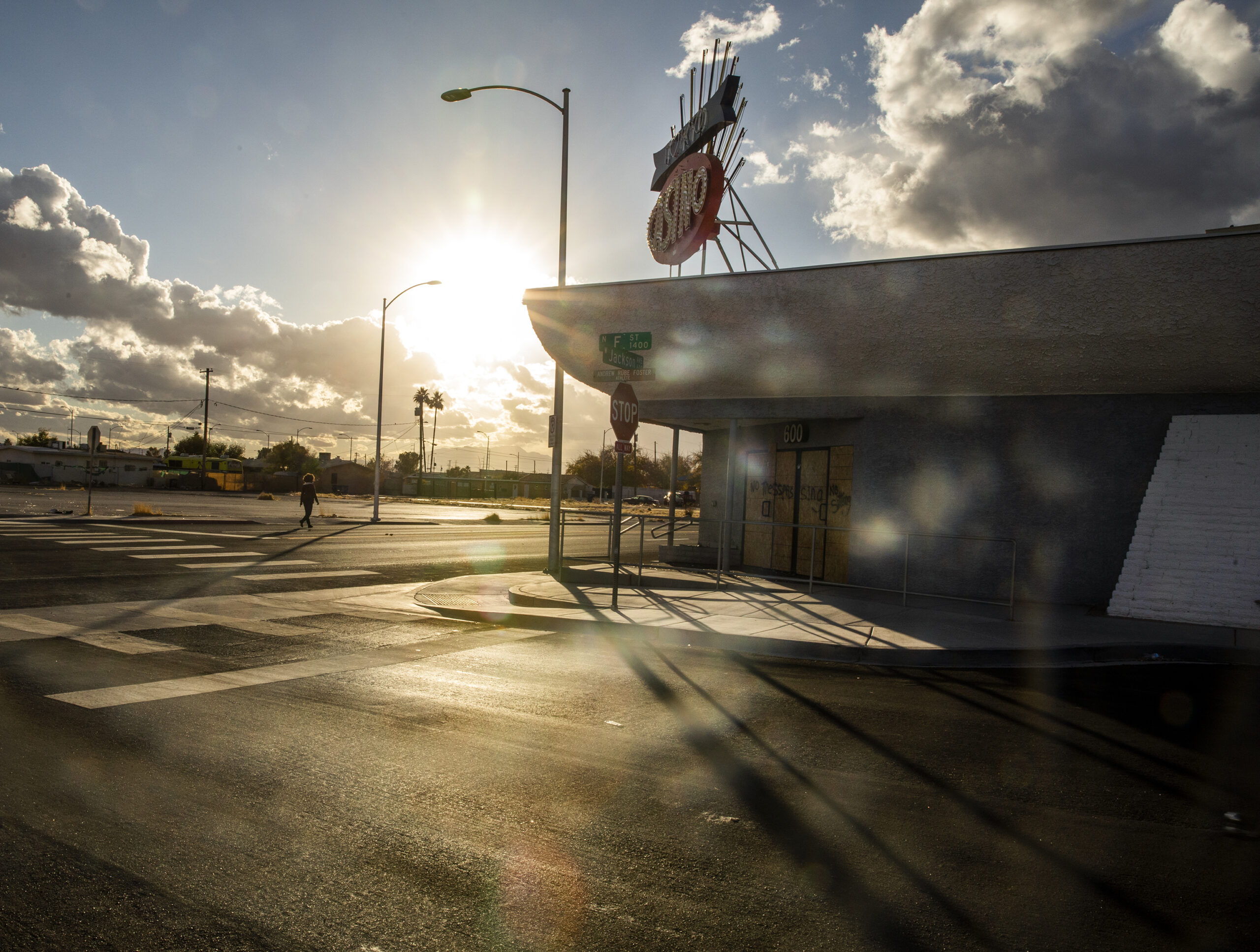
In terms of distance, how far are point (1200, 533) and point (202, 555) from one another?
59.7 feet

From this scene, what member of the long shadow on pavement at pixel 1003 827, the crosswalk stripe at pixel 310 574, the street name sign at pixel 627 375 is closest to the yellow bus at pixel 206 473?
the crosswalk stripe at pixel 310 574

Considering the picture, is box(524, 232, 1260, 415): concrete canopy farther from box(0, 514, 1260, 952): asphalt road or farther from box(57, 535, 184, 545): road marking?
box(57, 535, 184, 545): road marking

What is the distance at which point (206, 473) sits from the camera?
233 feet

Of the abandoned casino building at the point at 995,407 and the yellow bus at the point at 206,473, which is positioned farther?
the yellow bus at the point at 206,473

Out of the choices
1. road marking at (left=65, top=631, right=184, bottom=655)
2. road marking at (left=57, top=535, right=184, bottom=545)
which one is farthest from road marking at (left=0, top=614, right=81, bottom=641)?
road marking at (left=57, top=535, right=184, bottom=545)

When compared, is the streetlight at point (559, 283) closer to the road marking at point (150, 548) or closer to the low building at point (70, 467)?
the road marking at point (150, 548)

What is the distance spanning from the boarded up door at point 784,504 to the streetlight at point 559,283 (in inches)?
187

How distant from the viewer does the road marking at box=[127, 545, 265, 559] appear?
1530cm

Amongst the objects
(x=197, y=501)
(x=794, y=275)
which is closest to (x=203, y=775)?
(x=794, y=275)

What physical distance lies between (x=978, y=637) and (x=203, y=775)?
8.24 meters

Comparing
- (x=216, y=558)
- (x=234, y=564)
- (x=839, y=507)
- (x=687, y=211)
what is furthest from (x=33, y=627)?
(x=687, y=211)

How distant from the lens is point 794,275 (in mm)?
14000

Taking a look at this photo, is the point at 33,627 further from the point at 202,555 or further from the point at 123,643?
the point at 202,555

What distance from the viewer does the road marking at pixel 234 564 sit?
14.5 meters
